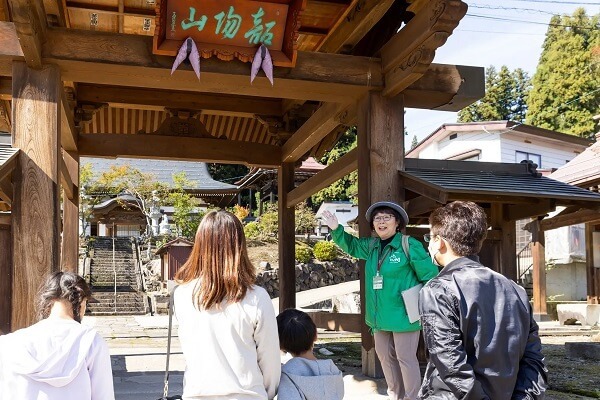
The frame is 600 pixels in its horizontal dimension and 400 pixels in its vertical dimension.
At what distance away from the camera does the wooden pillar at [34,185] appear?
17.6 ft

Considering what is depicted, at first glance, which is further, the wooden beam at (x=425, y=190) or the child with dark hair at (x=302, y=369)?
the wooden beam at (x=425, y=190)

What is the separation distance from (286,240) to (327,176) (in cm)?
210

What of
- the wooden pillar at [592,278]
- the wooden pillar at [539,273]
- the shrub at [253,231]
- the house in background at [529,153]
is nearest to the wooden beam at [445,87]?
the wooden pillar at [592,278]

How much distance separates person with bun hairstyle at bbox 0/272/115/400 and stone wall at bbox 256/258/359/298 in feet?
67.5

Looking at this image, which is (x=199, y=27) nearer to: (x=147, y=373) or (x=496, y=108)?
(x=147, y=373)

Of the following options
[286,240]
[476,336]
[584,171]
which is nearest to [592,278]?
[584,171]

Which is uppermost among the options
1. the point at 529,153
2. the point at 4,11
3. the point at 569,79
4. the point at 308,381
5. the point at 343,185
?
the point at 569,79

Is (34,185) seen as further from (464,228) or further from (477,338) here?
(477,338)

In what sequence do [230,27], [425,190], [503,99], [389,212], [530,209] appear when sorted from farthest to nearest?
[503,99]
[530,209]
[425,190]
[230,27]
[389,212]

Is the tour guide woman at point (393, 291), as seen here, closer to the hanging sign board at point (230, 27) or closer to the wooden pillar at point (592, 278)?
the hanging sign board at point (230, 27)

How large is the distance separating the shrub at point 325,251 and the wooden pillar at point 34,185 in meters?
20.3

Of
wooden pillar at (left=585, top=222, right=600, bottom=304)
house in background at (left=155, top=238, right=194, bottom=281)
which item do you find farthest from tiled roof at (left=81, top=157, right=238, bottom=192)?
wooden pillar at (left=585, top=222, right=600, bottom=304)

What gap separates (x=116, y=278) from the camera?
24.8m

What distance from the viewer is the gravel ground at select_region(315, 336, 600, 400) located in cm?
665
